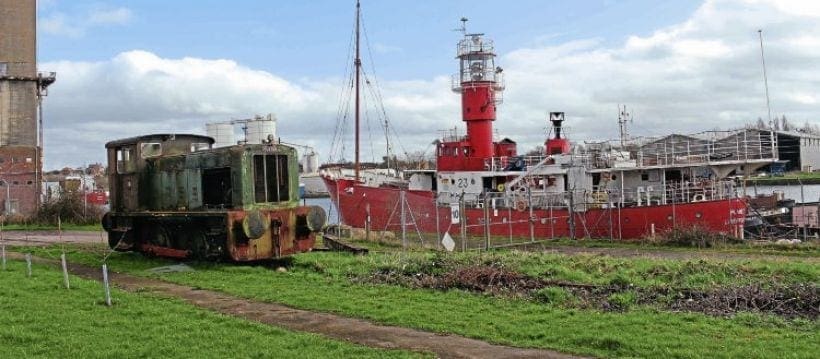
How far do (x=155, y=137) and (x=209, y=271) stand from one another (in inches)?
238

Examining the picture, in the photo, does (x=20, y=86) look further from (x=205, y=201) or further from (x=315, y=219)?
(x=315, y=219)

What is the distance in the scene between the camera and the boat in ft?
93.2

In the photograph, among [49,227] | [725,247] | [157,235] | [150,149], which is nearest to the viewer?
[157,235]

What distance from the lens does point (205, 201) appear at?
19688 millimetres

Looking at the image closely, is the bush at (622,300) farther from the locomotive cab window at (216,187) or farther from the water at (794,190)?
the water at (794,190)

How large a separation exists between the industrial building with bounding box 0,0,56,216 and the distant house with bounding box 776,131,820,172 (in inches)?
2887

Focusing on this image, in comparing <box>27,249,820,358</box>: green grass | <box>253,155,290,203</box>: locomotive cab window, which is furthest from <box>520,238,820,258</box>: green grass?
<box>253,155,290,203</box>: locomotive cab window

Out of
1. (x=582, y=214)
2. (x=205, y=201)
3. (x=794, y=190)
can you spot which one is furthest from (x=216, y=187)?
(x=794, y=190)

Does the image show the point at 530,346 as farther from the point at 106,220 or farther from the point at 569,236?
the point at 569,236

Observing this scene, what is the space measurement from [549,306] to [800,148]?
77745mm

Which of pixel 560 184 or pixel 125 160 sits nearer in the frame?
pixel 125 160

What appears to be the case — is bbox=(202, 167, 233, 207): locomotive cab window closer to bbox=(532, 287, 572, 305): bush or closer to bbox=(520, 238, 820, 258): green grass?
bbox=(532, 287, 572, 305): bush

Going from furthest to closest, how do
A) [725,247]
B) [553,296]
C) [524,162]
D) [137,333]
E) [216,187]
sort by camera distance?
1. [524,162]
2. [725,247]
3. [216,187]
4. [553,296]
5. [137,333]

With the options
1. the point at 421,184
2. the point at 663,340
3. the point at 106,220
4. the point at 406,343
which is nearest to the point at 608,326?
the point at 663,340
